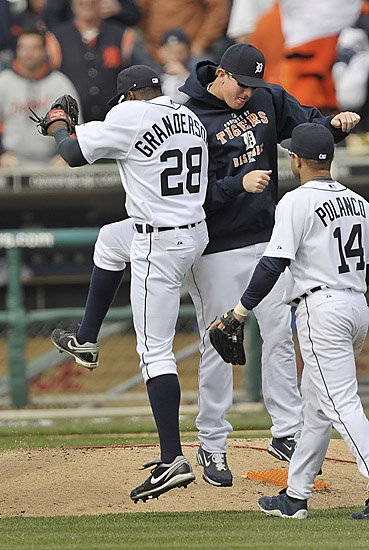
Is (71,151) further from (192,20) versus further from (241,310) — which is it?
(192,20)

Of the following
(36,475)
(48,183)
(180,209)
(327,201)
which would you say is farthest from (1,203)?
(327,201)

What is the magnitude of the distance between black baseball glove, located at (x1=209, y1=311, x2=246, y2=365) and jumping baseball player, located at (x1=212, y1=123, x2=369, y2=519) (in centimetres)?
4

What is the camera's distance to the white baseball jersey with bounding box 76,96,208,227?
4.64m

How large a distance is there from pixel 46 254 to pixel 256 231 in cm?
524

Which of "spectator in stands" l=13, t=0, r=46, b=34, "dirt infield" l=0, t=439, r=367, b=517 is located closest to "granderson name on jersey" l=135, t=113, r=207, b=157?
"dirt infield" l=0, t=439, r=367, b=517

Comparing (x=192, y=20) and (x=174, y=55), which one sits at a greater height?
(x=192, y=20)

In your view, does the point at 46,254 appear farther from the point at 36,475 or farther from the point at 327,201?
the point at 327,201

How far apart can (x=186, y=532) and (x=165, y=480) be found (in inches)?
15.4

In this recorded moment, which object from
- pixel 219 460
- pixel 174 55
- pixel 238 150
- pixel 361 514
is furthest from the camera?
pixel 174 55

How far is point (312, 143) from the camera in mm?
4457

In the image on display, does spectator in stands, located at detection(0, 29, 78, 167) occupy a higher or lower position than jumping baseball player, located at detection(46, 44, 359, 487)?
higher

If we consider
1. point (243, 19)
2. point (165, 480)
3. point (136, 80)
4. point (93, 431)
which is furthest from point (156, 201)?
point (243, 19)

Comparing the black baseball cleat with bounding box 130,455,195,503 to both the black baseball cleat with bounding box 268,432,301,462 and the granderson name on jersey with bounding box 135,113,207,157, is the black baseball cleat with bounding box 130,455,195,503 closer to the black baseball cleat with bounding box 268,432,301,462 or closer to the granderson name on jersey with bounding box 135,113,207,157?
the black baseball cleat with bounding box 268,432,301,462

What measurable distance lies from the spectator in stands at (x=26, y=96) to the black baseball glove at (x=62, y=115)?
5223mm
